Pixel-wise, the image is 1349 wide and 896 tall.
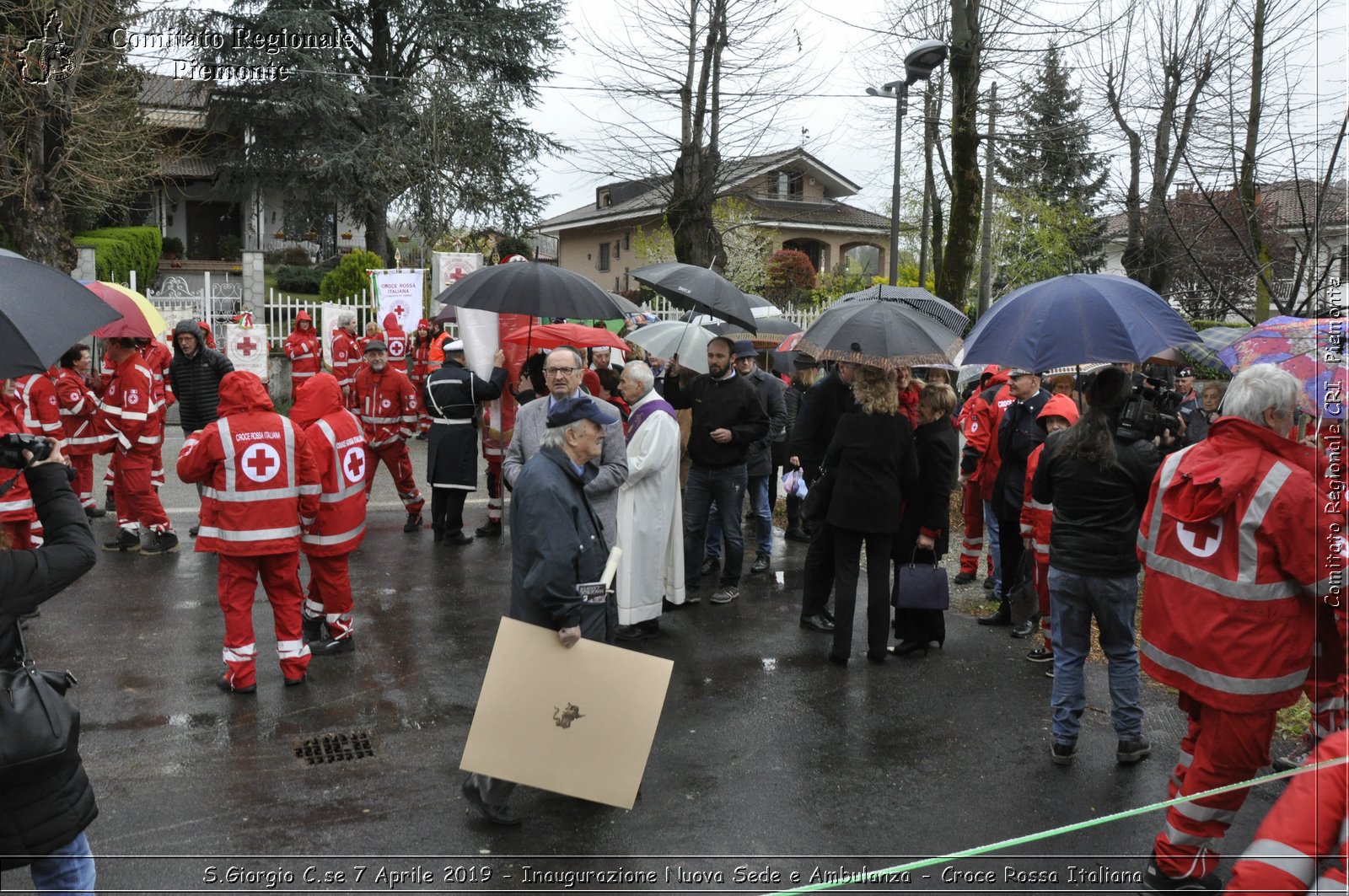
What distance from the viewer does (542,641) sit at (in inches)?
167

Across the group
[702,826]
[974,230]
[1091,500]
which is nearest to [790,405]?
[974,230]

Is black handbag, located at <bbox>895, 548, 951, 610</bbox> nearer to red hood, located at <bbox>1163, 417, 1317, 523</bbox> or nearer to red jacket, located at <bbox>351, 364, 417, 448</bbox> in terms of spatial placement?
red hood, located at <bbox>1163, 417, 1317, 523</bbox>

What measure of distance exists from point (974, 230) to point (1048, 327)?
782cm

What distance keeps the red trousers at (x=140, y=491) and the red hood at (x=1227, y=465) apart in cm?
864

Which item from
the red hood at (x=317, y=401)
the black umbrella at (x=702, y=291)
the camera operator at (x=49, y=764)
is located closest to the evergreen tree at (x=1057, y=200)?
the black umbrella at (x=702, y=291)

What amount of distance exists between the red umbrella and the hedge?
677 inches

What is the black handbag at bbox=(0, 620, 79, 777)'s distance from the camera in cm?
288

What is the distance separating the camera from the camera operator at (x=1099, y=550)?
5059 mm

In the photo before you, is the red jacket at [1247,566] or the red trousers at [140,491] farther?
the red trousers at [140,491]

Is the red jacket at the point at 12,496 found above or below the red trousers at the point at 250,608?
above

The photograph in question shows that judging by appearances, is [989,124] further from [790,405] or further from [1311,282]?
[1311,282]

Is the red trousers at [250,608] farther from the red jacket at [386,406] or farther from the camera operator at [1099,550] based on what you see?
the red jacket at [386,406]

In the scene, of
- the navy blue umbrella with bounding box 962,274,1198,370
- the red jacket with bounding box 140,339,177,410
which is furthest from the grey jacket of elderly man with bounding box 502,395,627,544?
the red jacket with bounding box 140,339,177,410

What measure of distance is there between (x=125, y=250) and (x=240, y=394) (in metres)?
24.3
